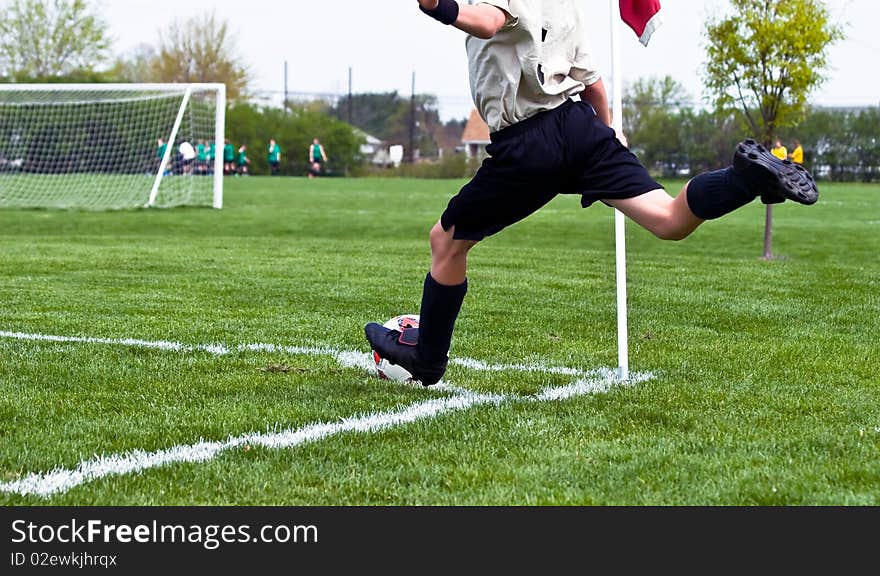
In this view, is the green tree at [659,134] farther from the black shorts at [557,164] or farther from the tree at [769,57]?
the black shorts at [557,164]

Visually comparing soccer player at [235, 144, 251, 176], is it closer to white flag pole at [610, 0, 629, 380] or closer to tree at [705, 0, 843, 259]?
tree at [705, 0, 843, 259]

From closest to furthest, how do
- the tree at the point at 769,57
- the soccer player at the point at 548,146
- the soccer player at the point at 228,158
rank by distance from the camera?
1. the soccer player at the point at 548,146
2. the tree at the point at 769,57
3. the soccer player at the point at 228,158

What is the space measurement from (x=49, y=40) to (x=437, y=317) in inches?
2387

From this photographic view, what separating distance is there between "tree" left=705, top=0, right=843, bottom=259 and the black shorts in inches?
343

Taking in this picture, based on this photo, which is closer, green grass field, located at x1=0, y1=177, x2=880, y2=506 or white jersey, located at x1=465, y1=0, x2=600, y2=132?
green grass field, located at x1=0, y1=177, x2=880, y2=506

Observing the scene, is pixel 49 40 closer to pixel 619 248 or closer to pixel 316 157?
pixel 316 157

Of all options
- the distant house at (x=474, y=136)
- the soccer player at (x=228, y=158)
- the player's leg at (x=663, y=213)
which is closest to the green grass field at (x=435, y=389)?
the player's leg at (x=663, y=213)

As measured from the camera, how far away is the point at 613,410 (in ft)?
14.3

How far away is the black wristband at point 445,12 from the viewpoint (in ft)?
11.6

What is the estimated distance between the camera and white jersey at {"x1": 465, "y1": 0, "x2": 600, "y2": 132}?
13.3ft

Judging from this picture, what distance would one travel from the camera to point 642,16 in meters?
5.17

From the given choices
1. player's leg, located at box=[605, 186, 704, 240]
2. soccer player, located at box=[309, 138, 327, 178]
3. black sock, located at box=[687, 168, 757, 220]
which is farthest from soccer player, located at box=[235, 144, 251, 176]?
black sock, located at box=[687, 168, 757, 220]

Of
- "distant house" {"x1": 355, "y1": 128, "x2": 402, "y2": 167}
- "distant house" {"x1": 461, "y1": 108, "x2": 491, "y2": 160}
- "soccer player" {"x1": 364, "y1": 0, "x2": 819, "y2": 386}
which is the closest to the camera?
"soccer player" {"x1": 364, "y1": 0, "x2": 819, "y2": 386}

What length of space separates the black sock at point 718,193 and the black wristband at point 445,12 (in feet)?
3.51
